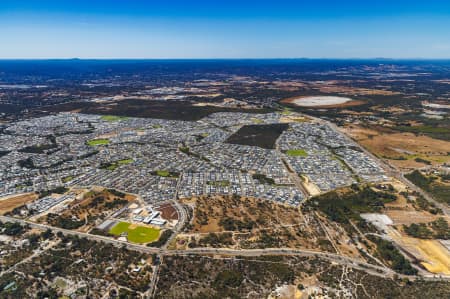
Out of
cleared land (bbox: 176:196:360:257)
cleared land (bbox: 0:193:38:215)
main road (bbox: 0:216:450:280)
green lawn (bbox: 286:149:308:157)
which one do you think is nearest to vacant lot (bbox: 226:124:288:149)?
green lawn (bbox: 286:149:308:157)

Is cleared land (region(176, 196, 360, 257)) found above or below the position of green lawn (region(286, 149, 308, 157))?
below

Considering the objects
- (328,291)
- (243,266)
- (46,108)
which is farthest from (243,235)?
(46,108)

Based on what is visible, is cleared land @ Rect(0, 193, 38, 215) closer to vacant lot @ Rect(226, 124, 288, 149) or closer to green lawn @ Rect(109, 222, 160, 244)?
green lawn @ Rect(109, 222, 160, 244)

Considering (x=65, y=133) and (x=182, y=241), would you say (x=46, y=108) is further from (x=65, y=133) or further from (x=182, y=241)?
(x=182, y=241)

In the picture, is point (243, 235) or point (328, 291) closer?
point (328, 291)

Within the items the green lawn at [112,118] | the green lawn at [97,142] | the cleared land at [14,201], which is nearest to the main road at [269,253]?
the cleared land at [14,201]

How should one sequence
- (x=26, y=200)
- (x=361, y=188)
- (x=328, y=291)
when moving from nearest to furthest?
(x=328, y=291) < (x=26, y=200) < (x=361, y=188)

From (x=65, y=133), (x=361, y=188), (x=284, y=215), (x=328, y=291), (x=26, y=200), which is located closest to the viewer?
(x=328, y=291)

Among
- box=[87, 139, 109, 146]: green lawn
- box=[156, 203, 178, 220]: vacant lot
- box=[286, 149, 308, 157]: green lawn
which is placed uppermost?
box=[87, 139, 109, 146]: green lawn

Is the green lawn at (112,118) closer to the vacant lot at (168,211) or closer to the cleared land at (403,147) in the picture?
the vacant lot at (168,211)
